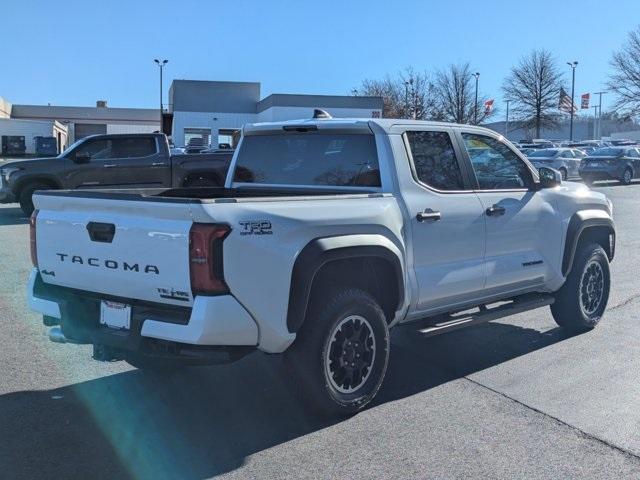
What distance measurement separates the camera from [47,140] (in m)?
54.1

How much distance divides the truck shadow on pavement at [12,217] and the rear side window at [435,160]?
461 inches

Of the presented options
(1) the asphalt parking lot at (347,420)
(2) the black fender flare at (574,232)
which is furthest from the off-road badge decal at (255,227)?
(2) the black fender flare at (574,232)

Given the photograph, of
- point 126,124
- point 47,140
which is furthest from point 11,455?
point 126,124

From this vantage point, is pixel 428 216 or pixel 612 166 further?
pixel 612 166

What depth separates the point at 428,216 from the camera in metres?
4.83

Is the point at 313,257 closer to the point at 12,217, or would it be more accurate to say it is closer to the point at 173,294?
the point at 173,294

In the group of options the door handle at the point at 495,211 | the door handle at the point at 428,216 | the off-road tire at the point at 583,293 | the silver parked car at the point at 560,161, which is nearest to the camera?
the door handle at the point at 428,216

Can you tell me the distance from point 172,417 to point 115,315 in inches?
33.8

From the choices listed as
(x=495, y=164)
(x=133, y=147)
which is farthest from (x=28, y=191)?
(x=495, y=164)

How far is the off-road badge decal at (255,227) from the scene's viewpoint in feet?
12.2

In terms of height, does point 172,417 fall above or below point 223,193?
below

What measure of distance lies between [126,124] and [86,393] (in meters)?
82.3

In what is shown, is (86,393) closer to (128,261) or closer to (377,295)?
(128,261)

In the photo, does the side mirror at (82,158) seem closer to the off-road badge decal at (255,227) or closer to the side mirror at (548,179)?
the side mirror at (548,179)
